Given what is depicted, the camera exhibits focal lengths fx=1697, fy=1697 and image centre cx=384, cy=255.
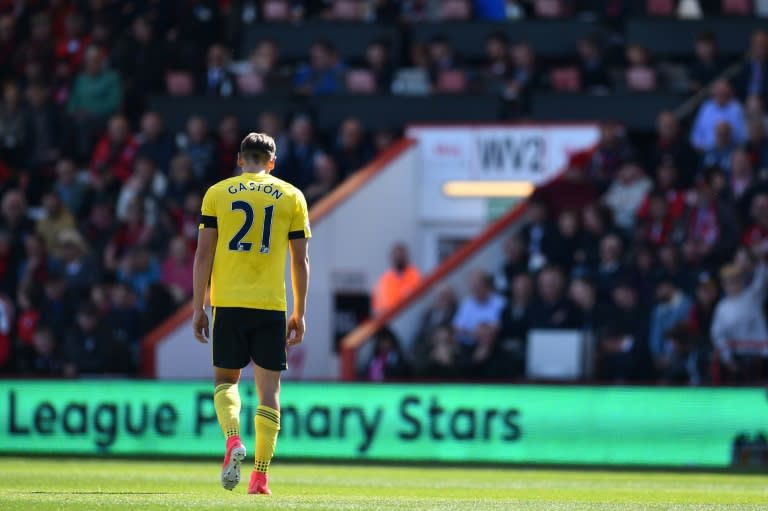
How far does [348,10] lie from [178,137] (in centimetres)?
321

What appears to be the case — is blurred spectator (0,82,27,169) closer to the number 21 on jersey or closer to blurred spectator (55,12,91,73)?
blurred spectator (55,12,91,73)

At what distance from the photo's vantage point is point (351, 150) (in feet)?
71.9

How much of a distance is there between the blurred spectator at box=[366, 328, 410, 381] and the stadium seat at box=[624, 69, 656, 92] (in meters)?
5.11

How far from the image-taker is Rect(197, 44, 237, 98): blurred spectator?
23266 millimetres

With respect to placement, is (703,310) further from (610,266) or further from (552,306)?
(552,306)

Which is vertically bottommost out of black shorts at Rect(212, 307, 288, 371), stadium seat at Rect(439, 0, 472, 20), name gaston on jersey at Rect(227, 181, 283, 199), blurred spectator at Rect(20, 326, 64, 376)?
blurred spectator at Rect(20, 326, 64, 376)

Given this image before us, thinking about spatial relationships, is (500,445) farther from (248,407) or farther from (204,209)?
(204,209)

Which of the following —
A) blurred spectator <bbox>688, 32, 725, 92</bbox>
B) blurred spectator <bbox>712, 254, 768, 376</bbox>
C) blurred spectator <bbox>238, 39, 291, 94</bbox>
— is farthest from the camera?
blurred spectator <bbox>238, 39, 291, 94</bbox>

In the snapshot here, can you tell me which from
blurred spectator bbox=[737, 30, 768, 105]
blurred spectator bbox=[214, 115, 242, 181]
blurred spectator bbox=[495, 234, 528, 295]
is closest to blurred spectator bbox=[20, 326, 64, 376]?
blurred spectator bbox=[214, 115, 242, 181]

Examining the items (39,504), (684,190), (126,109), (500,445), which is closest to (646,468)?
(500,445)

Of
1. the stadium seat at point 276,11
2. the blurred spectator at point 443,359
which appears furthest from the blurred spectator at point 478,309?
the stadium seat at point 276,11

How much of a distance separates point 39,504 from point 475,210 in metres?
13.6

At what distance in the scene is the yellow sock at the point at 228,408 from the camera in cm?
932

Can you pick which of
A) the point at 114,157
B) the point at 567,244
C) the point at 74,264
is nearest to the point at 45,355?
the point at 74,264
